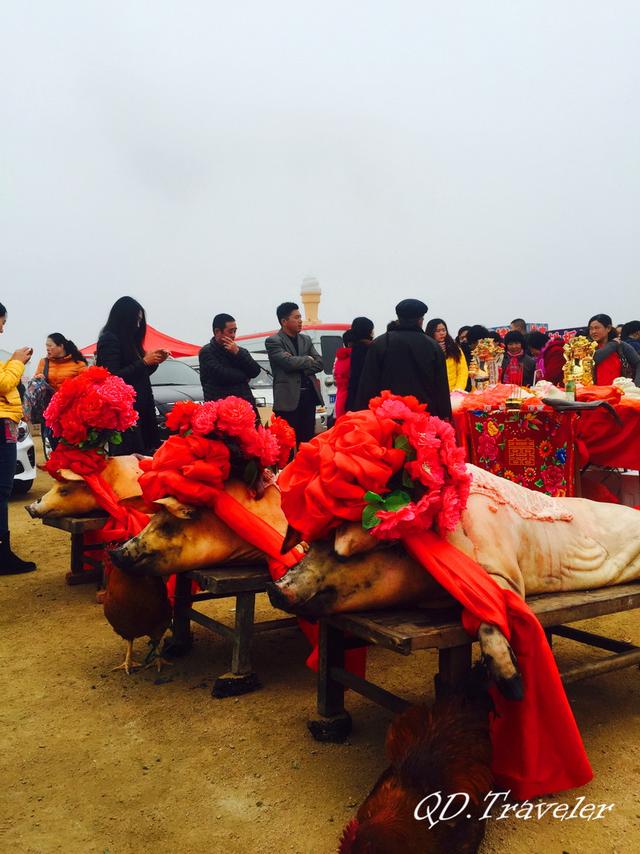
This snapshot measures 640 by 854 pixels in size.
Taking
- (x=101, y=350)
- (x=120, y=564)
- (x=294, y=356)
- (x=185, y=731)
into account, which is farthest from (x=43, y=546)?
(x=185, y=731)

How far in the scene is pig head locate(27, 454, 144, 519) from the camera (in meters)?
5.27

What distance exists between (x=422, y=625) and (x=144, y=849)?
3.86 ft

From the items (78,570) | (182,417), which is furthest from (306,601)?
(78,570)

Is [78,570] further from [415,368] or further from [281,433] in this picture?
[415,368]

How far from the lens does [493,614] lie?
2662 mm

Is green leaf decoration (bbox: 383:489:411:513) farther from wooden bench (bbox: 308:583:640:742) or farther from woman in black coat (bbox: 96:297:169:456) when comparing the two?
woman in black coat (bbox: 96:297:169:456)

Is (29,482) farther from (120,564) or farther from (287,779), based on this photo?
(287,779)

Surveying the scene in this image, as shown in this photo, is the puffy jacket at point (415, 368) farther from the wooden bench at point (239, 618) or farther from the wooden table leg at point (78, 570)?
the wooden table leg at point (78, 570)

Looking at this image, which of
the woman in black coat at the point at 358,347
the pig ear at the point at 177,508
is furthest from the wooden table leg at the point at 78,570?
the woman in black coat at the point at 358,347

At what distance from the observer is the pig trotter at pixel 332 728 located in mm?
3285

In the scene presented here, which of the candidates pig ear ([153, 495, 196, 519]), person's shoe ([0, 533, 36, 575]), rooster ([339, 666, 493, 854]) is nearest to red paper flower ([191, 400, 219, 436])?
pig ear ([153, 495, 196, 519])

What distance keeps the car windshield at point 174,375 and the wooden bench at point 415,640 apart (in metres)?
9.55

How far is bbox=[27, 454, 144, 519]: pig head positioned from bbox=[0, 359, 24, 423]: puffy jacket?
0.83 m

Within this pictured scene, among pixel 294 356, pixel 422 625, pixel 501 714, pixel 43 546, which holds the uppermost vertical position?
pixel 294 356
